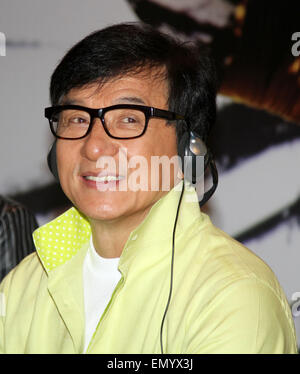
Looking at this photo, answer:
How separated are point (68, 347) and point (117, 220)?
0.32m

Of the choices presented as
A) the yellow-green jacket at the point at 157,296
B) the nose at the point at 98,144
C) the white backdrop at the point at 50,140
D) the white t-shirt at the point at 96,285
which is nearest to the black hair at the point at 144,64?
the nose at the point at 98,144

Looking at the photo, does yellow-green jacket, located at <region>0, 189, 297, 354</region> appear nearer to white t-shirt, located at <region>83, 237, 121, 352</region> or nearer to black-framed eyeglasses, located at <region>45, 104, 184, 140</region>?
white t-shirt, located at <region>83, 237, 121, 352</region>

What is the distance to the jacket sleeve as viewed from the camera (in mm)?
1017

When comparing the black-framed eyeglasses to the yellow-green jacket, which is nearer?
the yellow-green jacket

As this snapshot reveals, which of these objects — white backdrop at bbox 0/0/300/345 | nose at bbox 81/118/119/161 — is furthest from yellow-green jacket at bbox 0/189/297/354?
white backdrop at bbox 0/0/300/345

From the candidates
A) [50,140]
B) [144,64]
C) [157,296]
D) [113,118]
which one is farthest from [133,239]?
[50,140]

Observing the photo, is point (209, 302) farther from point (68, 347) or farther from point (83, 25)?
point (83, 25)

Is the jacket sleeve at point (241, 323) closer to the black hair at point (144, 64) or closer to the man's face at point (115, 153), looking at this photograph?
the man's face at point (115, 153)

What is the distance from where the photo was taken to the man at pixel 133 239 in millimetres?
1111

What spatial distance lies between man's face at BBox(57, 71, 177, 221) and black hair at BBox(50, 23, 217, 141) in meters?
0.03

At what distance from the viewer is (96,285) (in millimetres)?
1381

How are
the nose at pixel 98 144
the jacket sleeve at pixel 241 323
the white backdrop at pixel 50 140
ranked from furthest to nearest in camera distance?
the white backdrop at pixel 50 140 < the nose at pixel 98 144 < the jacket sleeve at pixel 241 323

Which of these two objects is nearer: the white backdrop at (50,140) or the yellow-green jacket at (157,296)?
the yellow-green jacket at (157,296)

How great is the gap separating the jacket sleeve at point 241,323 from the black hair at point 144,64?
1.52 ft
